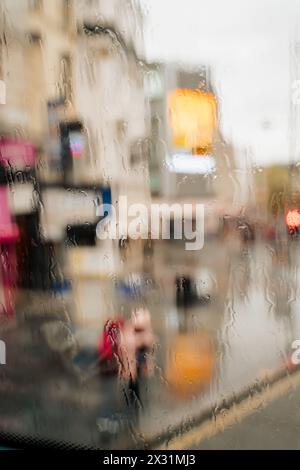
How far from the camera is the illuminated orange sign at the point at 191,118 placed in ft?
4.66

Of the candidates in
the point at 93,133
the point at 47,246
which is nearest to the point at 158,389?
the point at 47,246

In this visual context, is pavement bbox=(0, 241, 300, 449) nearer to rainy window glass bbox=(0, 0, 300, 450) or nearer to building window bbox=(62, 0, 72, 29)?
rainy window glass bbox=(0, 0, 300, 450)

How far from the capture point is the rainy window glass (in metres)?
1.39

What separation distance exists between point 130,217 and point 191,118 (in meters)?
0.38

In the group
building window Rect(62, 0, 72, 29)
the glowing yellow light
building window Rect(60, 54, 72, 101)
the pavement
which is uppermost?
building window Rect(62, 0, 72, 29)

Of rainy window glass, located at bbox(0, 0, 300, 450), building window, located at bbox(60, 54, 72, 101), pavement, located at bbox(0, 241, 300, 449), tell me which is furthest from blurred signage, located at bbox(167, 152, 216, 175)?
building window, located at bbox(60, 54, 72, 101)

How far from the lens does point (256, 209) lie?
1.53 metres

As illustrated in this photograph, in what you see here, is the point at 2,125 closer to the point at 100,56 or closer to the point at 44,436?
the point at 100,56

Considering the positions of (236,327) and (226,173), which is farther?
(236,327)

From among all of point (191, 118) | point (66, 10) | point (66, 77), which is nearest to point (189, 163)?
point (191, 118)

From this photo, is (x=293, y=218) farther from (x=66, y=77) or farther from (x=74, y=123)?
(x=66, y=77)

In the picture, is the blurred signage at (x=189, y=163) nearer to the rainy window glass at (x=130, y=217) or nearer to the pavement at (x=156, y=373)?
the rainy window glass at (x=130, y=217)

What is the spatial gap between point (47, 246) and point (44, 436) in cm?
59

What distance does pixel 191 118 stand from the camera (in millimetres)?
1423
